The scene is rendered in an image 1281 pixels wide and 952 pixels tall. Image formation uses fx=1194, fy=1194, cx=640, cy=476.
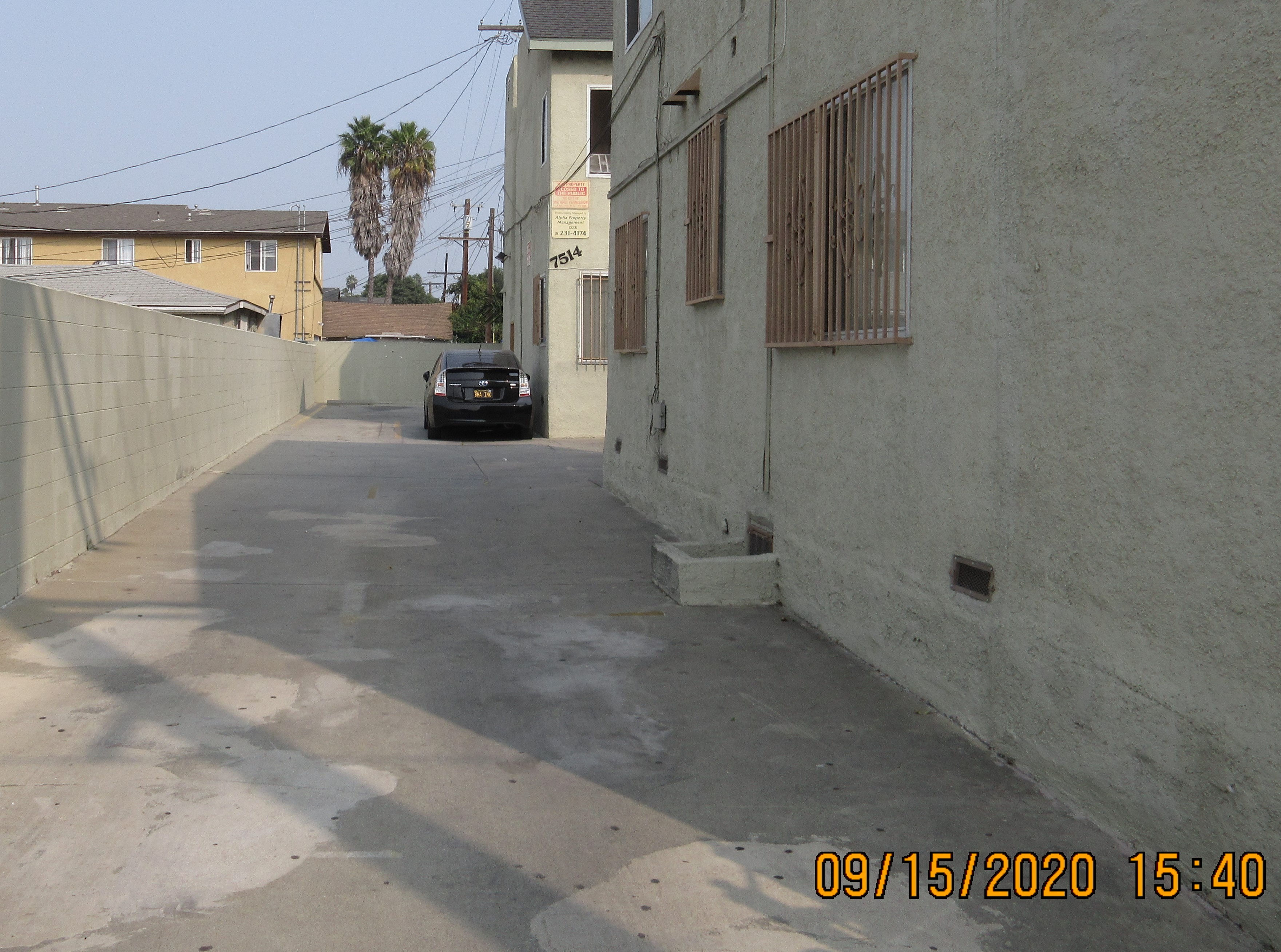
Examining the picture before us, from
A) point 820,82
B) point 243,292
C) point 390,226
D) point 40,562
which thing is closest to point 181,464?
point 40,562

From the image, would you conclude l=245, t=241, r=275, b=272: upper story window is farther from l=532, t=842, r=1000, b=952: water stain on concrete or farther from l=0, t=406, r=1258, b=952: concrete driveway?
l=532, t=842, r=1000, b=952: water stain on concrete

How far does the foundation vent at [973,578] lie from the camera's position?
4660mm

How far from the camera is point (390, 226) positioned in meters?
56.0

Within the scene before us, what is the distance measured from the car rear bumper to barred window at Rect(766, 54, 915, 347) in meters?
13.9

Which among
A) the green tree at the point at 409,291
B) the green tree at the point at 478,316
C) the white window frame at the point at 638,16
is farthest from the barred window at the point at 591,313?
the green tree at the point at 409,291

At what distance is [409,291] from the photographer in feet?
348

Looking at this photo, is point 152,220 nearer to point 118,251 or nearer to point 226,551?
point 118,251

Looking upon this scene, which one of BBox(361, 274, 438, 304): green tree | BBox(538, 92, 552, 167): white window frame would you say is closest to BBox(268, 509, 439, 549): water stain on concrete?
BBox(538, 92, 552, 167): white window frame

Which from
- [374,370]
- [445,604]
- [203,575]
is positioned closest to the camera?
[445,604]

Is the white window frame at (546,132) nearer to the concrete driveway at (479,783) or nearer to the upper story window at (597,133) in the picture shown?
the upper story window at (597,133)

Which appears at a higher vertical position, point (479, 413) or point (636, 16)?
point (636, 16)

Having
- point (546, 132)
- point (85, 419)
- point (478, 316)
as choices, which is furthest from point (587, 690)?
point (478, 316)

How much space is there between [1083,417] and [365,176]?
54.1m

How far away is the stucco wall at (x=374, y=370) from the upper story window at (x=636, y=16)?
26058 millimetres
